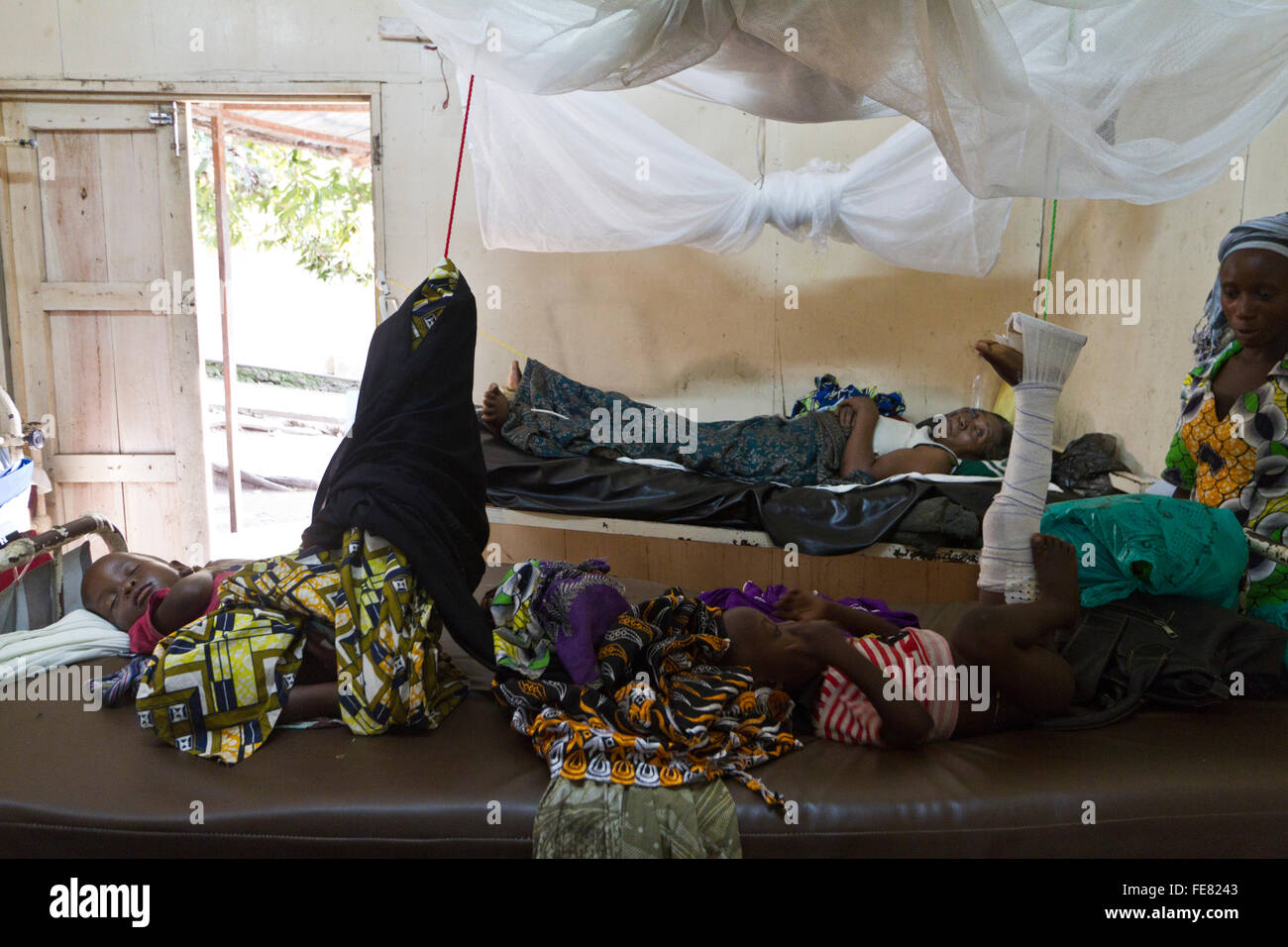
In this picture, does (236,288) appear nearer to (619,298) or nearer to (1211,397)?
(619,298)

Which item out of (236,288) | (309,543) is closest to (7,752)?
(309,543)

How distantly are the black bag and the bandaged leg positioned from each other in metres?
0.23

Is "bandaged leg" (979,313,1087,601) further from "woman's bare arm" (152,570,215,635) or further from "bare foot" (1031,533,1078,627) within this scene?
"woman's bare arm" (152,570,215,635)

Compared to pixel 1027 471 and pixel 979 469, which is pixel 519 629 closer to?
pixel 1027 471

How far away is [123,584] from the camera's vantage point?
7.19 feet

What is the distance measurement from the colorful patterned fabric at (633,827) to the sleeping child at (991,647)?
371 millimetres

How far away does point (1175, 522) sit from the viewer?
6.16ft

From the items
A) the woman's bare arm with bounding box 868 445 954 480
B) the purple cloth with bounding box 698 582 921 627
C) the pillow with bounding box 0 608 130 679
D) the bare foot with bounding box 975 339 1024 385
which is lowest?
the pillow with bounding box 0 608 130 679

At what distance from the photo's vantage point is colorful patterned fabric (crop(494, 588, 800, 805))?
5.12 feet

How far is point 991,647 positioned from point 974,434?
224cm

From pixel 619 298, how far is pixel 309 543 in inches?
114

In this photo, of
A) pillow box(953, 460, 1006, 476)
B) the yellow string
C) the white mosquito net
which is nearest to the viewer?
the white mosquito net

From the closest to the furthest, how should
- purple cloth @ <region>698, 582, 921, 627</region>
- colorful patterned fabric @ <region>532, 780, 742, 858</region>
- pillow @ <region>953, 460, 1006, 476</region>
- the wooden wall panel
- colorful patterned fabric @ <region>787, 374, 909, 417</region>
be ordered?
1. colorful patterned fabric @ <region>532, 780, 742, 858</region>
2. purple cloth @ <region>698, 582, 921, 627</region>
3. the wooden wall panel
4. pillow @ <region>953, 460, 1006, 476</region>
5. colorful patterned fabric @ <region>787, 374, 909, 417</region>

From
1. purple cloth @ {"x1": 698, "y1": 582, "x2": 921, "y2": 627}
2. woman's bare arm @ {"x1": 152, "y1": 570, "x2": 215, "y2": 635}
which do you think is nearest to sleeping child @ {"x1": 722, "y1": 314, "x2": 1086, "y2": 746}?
purple cloth @ {"x1": 698, "y1": 582, "x2": 921, "y2": 627}
